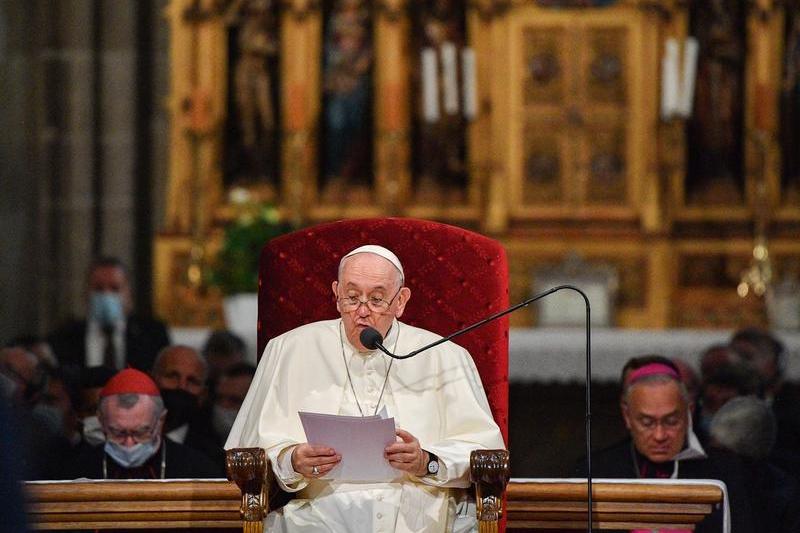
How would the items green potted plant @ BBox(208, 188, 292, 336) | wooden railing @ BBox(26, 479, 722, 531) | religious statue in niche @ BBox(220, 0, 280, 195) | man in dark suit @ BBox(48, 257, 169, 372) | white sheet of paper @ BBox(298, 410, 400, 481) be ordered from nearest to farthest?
white sheet of paper @ BBox(298, 410, 400, 481) < wooden railing @ BBox(26, 479, 722, 531) < man in dark suit @ BBox(48, 257, 169, 372) < green potted plant @ BBox(208, 188, 292, 336) < religious statue in niche @ BBox(220, 0, 280, 195)

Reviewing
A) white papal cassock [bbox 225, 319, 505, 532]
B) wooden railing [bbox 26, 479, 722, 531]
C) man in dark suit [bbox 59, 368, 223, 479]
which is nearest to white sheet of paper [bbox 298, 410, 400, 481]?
white papal cassock [bbox 225, 319, 505, 532]

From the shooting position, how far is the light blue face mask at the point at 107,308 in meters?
7.50

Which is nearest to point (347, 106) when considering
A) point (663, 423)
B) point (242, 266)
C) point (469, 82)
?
point (469, 82)

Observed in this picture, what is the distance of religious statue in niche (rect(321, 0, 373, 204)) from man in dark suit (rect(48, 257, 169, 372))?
1690 mm

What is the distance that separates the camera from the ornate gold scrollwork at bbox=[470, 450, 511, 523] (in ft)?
12.7

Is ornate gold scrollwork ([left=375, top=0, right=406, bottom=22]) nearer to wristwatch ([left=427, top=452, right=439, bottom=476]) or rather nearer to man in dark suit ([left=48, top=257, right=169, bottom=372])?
man in dark suit ([left=48, top=257, right=169, bottom=372])

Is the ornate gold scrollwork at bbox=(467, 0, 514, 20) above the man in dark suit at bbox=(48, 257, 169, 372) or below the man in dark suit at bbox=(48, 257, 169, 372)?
above

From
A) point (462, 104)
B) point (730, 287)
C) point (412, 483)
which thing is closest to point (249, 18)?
point (462, 104)

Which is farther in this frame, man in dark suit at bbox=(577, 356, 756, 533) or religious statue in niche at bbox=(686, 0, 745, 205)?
religious statue in niche at bbox=(686, 0, 745, 205)

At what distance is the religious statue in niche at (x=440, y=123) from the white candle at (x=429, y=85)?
4 centimetres

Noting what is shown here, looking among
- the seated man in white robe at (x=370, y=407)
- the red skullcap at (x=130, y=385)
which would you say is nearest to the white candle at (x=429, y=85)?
the red skullcap at (x=130, y=385)

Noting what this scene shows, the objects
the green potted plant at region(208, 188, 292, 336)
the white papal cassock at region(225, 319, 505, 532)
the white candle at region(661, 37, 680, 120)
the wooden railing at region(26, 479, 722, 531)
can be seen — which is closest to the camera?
the white papal cassock at region(225, 319, 505, 532)

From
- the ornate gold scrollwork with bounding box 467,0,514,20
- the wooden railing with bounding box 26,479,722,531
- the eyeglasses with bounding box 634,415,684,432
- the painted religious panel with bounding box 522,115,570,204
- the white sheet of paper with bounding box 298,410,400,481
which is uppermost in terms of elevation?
the ornate gold scrollwork with bounding box 467,0,514,20

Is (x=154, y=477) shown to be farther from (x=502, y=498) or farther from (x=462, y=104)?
(x=462, y=104)
